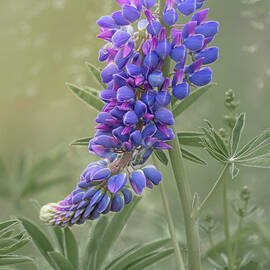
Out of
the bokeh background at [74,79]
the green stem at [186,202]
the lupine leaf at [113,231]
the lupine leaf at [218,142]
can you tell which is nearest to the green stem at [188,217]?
the green stem at [186,202]

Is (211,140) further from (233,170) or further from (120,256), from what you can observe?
(120,256)

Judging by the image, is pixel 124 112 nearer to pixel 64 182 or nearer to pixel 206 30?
pixel 206 30

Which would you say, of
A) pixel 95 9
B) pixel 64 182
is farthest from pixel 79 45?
pixel 64 182

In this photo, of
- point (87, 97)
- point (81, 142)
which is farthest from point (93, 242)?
point (87, 97)

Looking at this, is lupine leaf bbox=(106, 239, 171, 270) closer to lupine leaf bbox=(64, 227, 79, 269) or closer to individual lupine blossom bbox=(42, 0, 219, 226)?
lupine leaf bbox=(64, 227, 79, 269)

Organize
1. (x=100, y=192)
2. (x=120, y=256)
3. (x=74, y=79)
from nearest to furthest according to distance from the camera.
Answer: (x=100, y=192)
(x=120, y=256)
(x=74, y=79)
